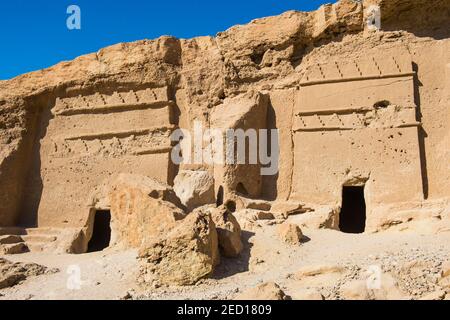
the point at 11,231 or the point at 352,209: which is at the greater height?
the point at 352,209

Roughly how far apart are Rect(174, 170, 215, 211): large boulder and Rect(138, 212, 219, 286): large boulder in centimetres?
430

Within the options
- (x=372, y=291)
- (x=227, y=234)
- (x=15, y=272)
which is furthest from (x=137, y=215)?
(x=372, y=291)

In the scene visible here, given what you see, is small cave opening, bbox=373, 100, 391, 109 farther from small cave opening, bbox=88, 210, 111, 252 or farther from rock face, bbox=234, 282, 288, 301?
small cave opening, bbox=88, 210, 111, 252

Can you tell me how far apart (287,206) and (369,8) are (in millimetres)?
6001

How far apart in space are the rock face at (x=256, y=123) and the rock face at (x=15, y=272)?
1.92 metres

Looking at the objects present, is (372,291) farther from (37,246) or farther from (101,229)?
(101,229)

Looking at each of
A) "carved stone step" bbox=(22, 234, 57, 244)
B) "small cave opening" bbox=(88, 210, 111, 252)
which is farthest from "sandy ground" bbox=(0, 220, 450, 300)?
"small cave opening" bbox=(88, 210, 111, 252)

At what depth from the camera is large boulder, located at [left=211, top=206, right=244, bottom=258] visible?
27.1ft

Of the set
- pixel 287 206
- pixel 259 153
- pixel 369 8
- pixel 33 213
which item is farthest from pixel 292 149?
pixel 33 213

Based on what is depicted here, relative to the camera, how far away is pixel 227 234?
8.36m

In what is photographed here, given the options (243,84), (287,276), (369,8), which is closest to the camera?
(287,276)

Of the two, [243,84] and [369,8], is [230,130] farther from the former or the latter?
[369,8]

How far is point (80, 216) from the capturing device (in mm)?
14586

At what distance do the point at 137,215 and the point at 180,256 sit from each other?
2.76 meters
